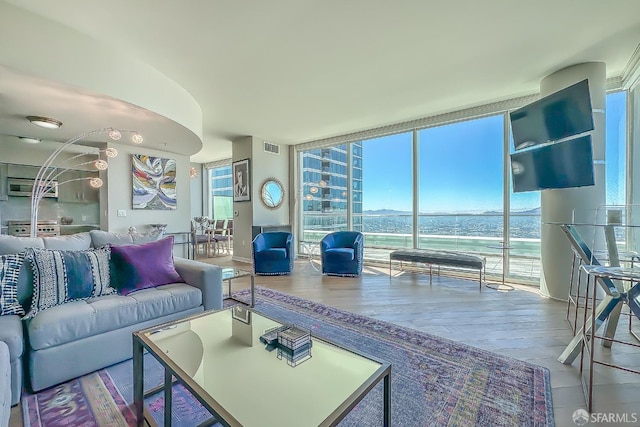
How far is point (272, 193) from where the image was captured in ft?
21.0

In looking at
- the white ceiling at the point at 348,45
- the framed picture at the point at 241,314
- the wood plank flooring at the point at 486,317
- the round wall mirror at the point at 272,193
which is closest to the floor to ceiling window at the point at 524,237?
the wood plank flooring at the point at 486,317

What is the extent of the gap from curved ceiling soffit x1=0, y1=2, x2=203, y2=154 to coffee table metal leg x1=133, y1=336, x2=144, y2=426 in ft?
8.21

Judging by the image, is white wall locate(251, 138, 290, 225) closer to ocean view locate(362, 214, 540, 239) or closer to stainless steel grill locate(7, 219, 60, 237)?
ocean view locate(362, 214, 540, 239)

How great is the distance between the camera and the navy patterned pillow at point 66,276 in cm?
187

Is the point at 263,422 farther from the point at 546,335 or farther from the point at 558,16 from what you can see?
the point at 558,16

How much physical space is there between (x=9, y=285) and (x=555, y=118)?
4.82 metres

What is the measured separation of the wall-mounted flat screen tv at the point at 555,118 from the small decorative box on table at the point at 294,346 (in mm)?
3079

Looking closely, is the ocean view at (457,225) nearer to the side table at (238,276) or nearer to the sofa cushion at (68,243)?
the side table at (238,276)

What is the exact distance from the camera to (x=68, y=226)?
512cm

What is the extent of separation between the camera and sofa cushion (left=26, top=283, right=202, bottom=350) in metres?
1.69

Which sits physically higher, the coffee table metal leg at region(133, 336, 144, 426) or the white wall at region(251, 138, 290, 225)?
the white wall at region(251, 138, 290, 225)

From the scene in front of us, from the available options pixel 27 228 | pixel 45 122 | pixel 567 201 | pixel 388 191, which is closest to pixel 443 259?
pixel 567 201

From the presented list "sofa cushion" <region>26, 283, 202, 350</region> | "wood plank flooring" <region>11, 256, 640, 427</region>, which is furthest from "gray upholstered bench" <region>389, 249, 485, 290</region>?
"sofa cushion" <region>26, 283, 202, 350</region>

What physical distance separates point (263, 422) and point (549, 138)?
12.2ft
